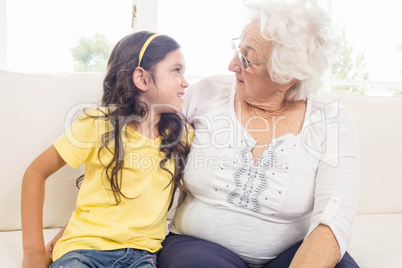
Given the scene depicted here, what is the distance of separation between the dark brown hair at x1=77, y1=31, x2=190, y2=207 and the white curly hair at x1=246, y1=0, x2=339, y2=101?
12.6 inches

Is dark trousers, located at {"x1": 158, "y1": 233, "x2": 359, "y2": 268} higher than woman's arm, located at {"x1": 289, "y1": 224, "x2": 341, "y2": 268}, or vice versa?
woman's arm, located at {"x1": 289, "y1": 224, "x2": 341, "y2": 268}

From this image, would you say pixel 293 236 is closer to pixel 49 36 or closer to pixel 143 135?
pixel 143 135

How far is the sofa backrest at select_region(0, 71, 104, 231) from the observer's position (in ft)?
5.21

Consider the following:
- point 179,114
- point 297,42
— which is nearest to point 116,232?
point 179,114

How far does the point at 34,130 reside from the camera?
1.62 meters

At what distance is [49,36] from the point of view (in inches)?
103

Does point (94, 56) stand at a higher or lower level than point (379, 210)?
higher

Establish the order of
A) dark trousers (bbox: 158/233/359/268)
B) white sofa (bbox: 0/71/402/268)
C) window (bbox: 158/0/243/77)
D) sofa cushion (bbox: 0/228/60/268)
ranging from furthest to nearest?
window (bbox: 158/0/243/77) → white sofa (bbox: 0/71/402/268) → sofa cushion (bbox: 0/228/60/268) → dark trousers (bbox: 158/233/359/268)

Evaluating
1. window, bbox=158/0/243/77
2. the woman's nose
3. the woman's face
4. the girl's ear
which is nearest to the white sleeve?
the woman's face

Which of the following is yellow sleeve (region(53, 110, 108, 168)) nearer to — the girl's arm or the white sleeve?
the girl's arm

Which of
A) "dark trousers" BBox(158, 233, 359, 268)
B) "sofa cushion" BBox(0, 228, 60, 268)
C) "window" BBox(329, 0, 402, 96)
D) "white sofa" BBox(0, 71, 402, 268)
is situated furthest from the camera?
"window" BBox(329, 0, 402, 96)

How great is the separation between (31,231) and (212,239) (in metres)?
0.55

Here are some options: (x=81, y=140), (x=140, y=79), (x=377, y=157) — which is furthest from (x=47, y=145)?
(x=377, y=157)

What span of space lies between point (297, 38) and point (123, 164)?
70 centimetres
